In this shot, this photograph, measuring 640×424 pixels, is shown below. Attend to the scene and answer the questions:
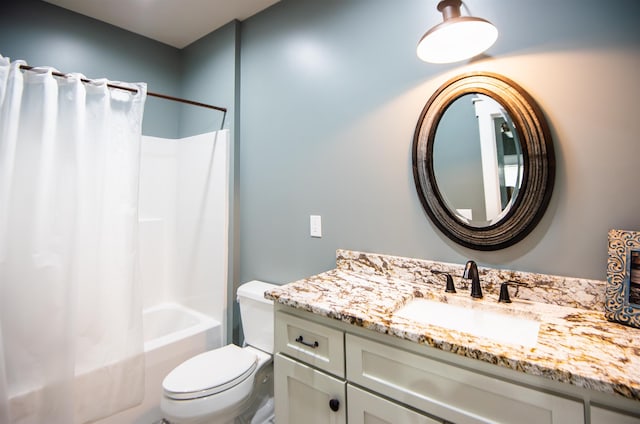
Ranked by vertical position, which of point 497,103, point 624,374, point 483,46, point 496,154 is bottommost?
point 624,374

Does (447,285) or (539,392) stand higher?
(447,285)

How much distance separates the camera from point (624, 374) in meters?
0.64

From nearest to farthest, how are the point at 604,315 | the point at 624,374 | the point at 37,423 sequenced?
1. the point at 624,374
2. the point at 604,315
3. the point at 37,423

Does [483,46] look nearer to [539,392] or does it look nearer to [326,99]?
[326,99]

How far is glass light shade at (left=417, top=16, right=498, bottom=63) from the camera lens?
1.05 m

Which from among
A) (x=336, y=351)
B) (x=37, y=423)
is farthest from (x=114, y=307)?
(x=336, y=351)

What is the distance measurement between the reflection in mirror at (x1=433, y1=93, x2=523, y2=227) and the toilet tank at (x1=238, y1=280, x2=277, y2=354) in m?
1.18

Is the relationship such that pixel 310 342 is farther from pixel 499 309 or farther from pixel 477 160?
pixel 477 160

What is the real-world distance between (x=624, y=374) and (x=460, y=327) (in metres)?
0.45

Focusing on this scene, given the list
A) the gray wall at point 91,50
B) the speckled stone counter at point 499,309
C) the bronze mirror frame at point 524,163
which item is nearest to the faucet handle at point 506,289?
the speckled stone counter at point 499,309

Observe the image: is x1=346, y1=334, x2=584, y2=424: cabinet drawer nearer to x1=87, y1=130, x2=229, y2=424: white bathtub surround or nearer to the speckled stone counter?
the speckled stone counter

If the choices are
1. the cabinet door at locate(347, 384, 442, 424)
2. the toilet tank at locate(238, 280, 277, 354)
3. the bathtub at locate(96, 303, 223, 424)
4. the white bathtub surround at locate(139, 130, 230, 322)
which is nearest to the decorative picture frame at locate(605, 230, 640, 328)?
the cabinet door at locate(347, 384, 442, 424)

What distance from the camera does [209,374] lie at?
1.46 metres

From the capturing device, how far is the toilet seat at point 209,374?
136cm
